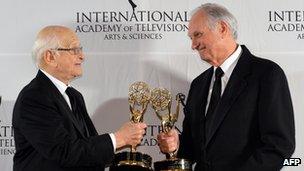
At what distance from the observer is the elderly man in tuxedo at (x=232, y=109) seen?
6.64 feet

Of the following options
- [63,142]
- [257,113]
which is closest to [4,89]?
[63,142]

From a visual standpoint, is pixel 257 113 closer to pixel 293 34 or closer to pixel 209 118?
pixel 209 118

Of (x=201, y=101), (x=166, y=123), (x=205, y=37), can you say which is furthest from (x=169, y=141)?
(x=205, y=37)

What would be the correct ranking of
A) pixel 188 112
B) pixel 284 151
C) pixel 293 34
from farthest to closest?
1. pixel 293 34
2. pixel 188 112
3. pixel 284 151

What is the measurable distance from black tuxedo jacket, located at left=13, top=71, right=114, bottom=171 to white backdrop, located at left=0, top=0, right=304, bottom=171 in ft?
1.79

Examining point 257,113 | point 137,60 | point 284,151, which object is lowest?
point 284,151

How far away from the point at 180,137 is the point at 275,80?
55 centimetres

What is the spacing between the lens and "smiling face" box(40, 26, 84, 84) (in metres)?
2.18

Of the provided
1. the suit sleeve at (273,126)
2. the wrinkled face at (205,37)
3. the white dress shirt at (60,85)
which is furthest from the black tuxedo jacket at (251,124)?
the white dress shirt at (60,85)

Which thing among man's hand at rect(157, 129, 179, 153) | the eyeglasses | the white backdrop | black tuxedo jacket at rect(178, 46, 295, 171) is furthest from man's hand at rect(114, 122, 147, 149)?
the white backdrop

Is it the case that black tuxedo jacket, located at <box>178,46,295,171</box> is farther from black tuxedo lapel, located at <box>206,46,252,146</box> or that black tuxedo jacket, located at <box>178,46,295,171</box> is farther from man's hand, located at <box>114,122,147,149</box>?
man's hand, located at <box>114,122,147,149</box>

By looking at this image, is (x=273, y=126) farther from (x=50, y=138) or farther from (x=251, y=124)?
(x=50, y=138)

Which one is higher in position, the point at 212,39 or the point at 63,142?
the point at 212,39

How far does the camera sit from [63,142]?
2051 mm
